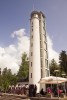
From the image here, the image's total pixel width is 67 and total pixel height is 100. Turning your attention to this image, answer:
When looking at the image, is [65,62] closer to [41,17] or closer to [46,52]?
[46,52]

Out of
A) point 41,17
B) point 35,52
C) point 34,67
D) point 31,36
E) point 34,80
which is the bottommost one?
point 34,80

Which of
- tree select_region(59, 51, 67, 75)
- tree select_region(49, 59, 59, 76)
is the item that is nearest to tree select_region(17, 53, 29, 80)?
tree select_region(49, 59, 59, 76)

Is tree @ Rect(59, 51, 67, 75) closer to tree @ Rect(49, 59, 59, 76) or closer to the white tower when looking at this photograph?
the white tower

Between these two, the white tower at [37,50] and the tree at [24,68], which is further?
the tree at [24,68]

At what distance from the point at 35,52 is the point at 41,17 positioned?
14025 mm

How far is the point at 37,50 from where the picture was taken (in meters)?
60.4

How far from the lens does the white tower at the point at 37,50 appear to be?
Answer: 5850 cm

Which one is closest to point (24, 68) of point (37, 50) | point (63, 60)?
point (37, 50)

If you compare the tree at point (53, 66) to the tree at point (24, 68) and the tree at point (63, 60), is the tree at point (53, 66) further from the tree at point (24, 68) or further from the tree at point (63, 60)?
the tree at point (63, 60)

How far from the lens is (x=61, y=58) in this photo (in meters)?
57.9

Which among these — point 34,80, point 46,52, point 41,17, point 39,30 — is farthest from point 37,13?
point 34,80

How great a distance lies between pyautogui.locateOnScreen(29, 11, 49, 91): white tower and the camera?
58.5 meters

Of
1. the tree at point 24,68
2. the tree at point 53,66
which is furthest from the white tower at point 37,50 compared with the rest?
the tree at point 53,66

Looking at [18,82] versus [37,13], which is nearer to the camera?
[37,13]
